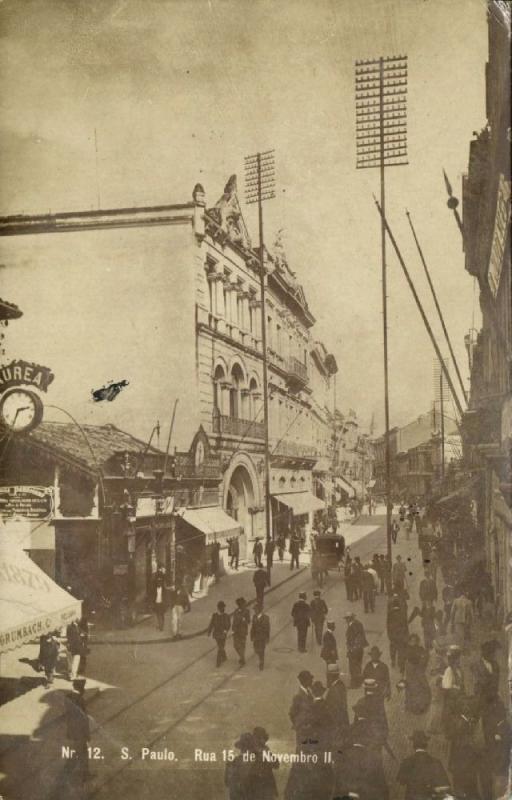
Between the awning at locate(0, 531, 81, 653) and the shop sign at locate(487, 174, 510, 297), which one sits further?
the awning at locate(0, 531, 81, 653)

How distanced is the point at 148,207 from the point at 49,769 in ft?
26.6

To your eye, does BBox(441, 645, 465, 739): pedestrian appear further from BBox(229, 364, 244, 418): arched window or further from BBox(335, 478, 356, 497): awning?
BBox(229, 364, 244, 418): arched window

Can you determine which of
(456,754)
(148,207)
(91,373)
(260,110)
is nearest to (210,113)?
(260,110)

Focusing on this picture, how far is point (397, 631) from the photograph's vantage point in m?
9.87

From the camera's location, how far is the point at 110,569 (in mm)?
11234

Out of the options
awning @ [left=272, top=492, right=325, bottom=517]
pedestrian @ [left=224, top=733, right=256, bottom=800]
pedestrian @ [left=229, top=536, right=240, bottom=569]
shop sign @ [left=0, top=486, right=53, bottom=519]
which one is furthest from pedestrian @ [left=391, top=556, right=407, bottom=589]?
shop sign @ [left=0, top=486, right=53, bottom=519]

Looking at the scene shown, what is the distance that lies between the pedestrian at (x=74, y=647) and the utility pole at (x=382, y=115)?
4752mm

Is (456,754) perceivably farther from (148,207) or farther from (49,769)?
(148,207)

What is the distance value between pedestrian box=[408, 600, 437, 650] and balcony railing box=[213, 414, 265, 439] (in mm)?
3478

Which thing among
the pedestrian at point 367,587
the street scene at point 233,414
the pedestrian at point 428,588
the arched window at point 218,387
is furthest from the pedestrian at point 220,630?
the arched window at point 218,387

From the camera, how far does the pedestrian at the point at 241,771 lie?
8453 mm

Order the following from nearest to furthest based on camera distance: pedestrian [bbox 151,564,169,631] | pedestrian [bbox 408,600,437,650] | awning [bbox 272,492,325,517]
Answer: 1. pedestrian [bbox 408,600,437,650]
2. pedestrian [bbox 151,564,169,631]
3. awning [bbox 272,492,325,517]

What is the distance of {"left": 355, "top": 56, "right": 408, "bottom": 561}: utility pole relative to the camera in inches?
388

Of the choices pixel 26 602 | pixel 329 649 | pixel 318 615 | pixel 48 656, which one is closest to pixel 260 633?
pixel 318 615
